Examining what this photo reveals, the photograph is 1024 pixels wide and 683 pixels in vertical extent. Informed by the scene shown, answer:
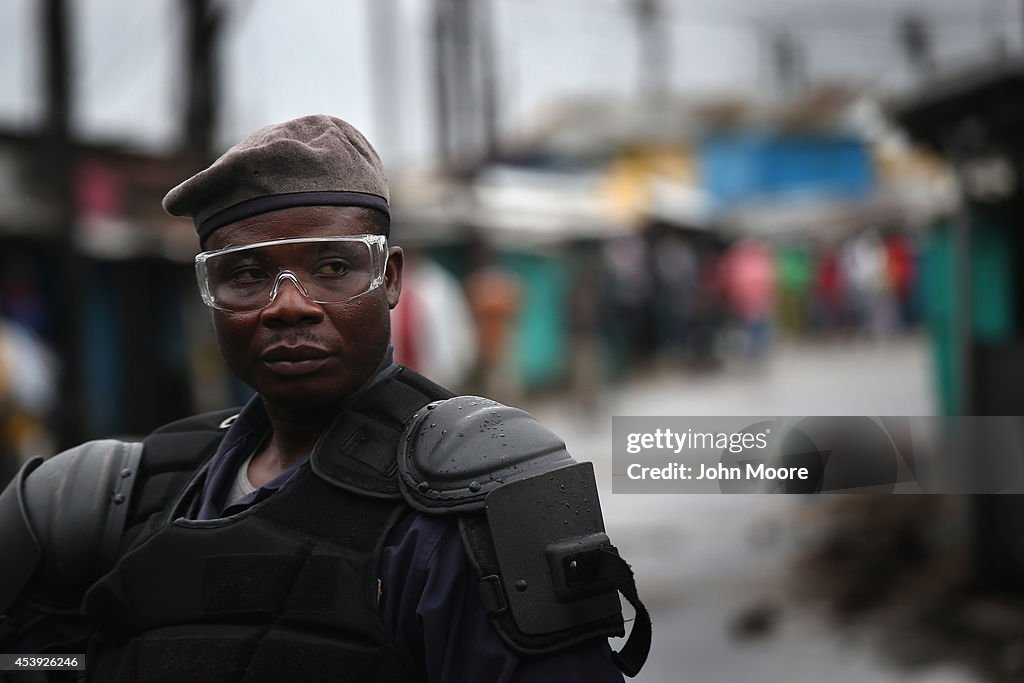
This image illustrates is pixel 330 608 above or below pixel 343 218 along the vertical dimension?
below

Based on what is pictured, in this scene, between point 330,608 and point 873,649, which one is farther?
point 873,649

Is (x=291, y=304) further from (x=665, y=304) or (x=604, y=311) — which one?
(x=665, y=304)

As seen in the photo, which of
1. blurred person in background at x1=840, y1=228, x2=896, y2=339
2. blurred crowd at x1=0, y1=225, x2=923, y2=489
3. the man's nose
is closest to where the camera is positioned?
the man's nose

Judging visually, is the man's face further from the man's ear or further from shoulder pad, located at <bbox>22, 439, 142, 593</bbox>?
shoulder pad, located at <bbox>22, 439, 142, 593</bbox>

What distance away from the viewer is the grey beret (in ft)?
4.59

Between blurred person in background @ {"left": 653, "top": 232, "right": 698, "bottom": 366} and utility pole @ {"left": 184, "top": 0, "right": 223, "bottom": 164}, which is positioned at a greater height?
utility pole @ {"left": 184, "top": 0, "right": 223, "bottom": 164}

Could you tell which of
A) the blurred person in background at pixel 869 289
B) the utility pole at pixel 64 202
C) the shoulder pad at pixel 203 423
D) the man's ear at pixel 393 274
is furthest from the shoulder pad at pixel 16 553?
the blurred person in background at pixel 869 289

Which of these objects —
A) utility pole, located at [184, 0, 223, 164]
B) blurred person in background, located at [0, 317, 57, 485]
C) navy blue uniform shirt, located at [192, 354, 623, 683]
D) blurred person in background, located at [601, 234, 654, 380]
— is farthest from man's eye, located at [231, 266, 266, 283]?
blurred person in background, located at [601, 234, 654, 380]

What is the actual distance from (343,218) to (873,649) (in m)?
4.35

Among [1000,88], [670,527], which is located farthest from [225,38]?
[1000,88]

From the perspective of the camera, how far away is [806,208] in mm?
19906

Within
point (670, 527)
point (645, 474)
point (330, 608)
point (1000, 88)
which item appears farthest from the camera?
point (670, 527)

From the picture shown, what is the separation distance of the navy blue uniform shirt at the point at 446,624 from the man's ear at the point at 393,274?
14.1 inches

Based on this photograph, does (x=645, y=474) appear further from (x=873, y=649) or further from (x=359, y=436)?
(x=873, y=649)
